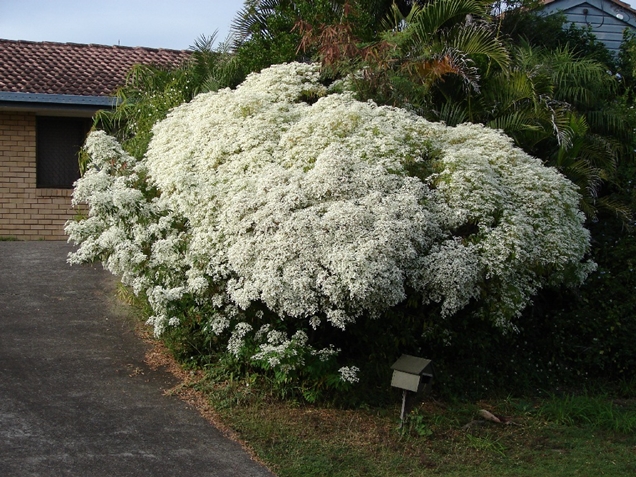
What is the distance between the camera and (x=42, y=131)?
14.3 metres

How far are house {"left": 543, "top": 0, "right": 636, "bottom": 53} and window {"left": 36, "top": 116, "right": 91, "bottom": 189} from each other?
9.01 m

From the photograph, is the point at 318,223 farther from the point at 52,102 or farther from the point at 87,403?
the point at 52,102

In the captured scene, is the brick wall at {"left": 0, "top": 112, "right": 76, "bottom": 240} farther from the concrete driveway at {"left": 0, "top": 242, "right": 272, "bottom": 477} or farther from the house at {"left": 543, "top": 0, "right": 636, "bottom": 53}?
the house at {"left": 543, "top": 0, "right": 636, "bottom": 53}

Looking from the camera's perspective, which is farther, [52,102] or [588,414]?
[52,102]

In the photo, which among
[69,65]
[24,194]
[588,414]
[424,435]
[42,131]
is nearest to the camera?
[424,435]

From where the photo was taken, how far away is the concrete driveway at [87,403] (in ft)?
18.9

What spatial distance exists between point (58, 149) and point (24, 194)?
1.03m

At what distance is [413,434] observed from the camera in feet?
22.2

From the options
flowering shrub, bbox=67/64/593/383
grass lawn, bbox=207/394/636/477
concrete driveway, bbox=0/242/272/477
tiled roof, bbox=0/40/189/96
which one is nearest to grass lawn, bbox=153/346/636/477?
grass lawn, bbox=207/394/636/477

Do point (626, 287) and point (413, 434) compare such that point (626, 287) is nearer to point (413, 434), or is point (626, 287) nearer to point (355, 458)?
point (413, 434)

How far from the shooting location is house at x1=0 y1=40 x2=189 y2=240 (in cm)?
1341

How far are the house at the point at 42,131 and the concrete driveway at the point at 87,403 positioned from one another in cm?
418

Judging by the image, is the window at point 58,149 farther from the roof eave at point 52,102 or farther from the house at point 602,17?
the house at point 602,17

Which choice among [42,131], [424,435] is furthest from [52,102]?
[424,435]
